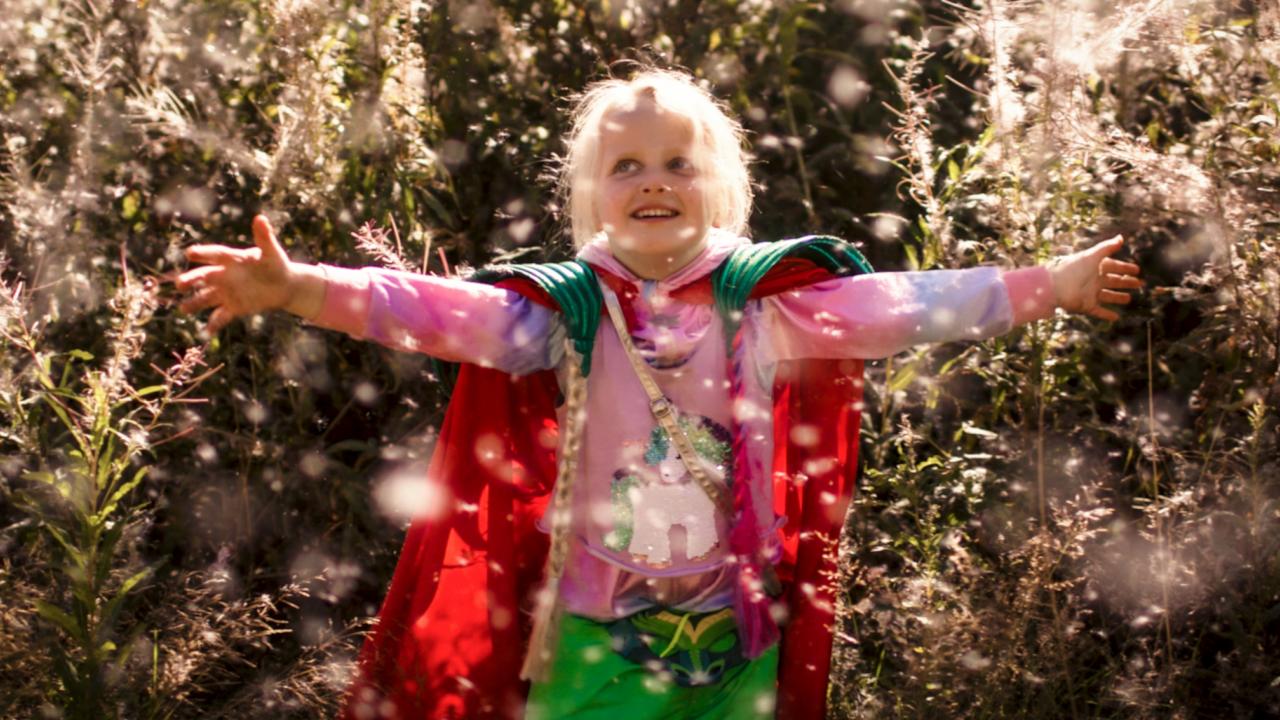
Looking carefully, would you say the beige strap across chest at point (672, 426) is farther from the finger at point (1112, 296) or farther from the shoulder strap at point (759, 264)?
the finger at point (1112, 296)

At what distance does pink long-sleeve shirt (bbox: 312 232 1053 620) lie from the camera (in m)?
2.69

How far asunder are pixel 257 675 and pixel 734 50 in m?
2.22

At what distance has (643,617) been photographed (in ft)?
9.10

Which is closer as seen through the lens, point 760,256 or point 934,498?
point 760,256

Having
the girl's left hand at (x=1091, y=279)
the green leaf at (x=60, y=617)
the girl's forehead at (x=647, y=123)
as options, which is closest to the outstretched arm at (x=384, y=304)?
the girl's forehead at (x=647, y=123)

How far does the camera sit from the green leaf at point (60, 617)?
2.71 m

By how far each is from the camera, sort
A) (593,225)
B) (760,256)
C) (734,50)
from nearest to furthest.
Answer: (760,256) → (593,225) → (734,50)

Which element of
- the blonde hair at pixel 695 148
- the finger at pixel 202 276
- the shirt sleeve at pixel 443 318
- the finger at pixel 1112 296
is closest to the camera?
the finger at pixel 202 276

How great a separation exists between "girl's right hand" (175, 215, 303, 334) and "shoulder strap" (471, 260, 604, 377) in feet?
1.69

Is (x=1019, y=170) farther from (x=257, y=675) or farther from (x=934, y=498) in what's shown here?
(x=257, y=675)

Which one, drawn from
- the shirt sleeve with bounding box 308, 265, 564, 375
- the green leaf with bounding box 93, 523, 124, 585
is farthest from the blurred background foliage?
the shirt sleeve with bounding box 308, 265, 564, 375

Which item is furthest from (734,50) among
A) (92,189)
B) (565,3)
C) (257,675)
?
(257,675)

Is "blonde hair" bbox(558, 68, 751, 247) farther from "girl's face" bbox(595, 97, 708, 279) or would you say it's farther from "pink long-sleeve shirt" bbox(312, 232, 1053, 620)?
"pink long-sleeve shirt" bbox(312, 232, 1053, 620)

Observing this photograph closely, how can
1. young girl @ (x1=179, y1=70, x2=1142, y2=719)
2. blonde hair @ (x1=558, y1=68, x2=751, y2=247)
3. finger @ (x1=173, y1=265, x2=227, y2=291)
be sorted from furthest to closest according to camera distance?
blonde hair @ (x1=558, y1=68, x2=751, y2=247), young girl @ (x1=179, y1=70, x2=1142, y2=719), finger @ (x1=173, y1=265, x2=227, y2=291)
